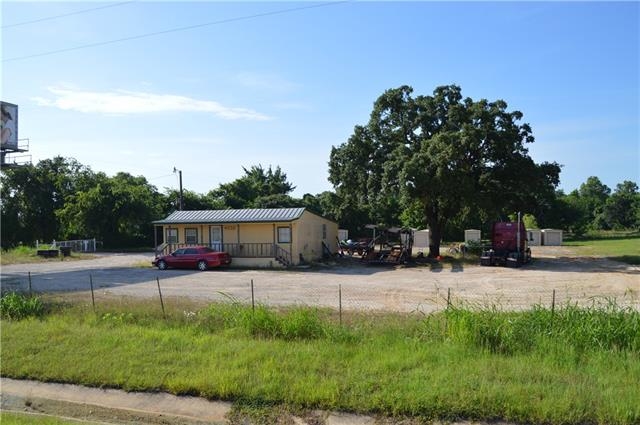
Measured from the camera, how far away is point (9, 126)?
36.2 metres

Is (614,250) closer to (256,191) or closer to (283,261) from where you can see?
(283,261)

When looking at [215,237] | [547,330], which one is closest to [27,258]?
[215,237]

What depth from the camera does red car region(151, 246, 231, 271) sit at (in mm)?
30266

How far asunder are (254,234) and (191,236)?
4904 mm

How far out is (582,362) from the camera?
7191mm

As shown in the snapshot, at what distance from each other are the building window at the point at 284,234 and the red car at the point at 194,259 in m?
3.81

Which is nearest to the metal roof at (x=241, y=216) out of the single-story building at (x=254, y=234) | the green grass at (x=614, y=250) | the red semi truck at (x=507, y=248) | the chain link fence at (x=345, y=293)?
the single-story building at (x=254, y=234)

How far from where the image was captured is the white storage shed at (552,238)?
59188 mm

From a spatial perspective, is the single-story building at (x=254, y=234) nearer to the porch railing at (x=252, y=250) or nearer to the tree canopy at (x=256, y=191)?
the porch railing at (x=252, y=250)

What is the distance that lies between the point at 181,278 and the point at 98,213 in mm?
34109

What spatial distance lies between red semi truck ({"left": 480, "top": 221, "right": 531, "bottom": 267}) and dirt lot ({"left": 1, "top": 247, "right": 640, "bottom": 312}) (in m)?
1.31

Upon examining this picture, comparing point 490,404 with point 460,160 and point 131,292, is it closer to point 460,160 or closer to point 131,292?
point 131,292

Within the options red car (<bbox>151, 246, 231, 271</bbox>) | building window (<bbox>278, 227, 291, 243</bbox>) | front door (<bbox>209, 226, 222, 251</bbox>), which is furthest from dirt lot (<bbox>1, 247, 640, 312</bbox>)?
front door (<bbox>209, 226, 222, 251</bbox>)

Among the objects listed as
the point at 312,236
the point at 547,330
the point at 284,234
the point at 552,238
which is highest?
the point at 284,234
